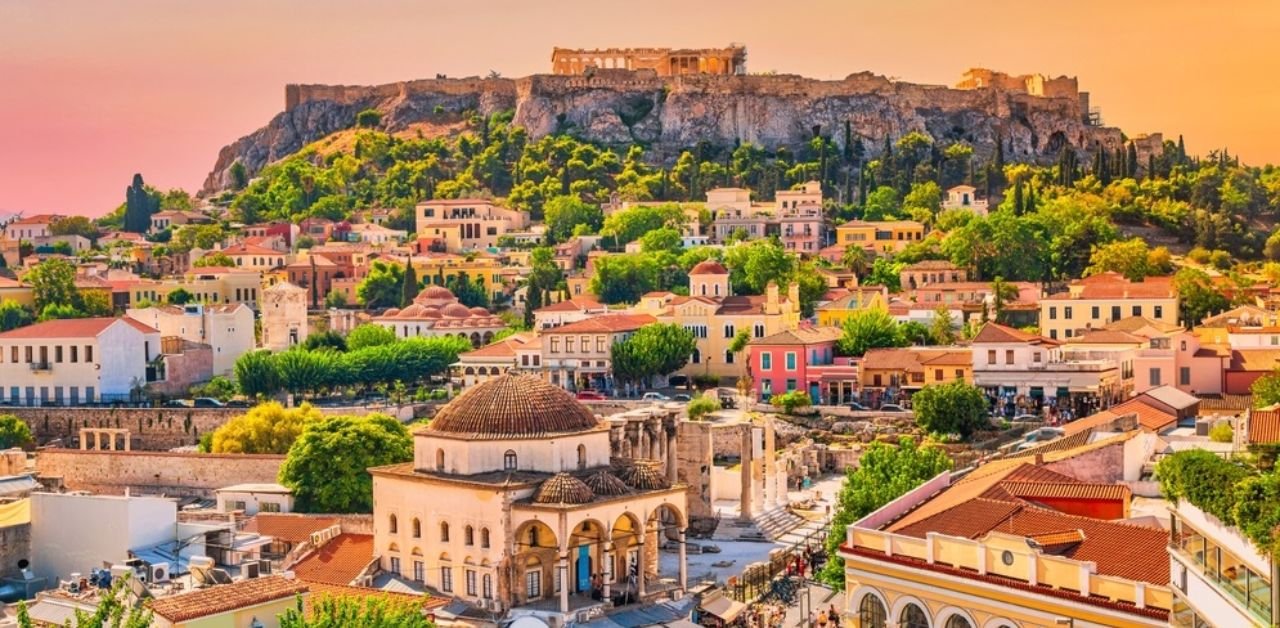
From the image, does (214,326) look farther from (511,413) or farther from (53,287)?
(511,413)

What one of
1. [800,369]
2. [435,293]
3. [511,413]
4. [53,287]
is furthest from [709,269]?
[511,413]

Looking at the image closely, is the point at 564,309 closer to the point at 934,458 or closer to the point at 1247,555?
the point at 934,458

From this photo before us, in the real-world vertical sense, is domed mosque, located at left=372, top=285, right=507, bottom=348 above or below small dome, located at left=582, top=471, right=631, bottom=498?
above

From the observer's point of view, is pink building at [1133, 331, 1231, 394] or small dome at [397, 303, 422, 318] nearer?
pink building at [1133, 331, 1231, 394]

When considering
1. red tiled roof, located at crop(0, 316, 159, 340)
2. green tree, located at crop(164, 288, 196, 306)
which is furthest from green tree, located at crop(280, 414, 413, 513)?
green tree, located at crop(164, 288, 196, 306)

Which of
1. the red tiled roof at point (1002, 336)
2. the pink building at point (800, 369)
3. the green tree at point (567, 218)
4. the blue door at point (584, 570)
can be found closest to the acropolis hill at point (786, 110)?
the green tree at point (567, 218)

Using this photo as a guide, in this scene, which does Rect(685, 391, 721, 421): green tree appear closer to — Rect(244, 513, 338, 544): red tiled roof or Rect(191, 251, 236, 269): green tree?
Rect(244, 513, 338, 544): red tiled roof

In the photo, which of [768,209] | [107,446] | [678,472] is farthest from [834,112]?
[678,472]
